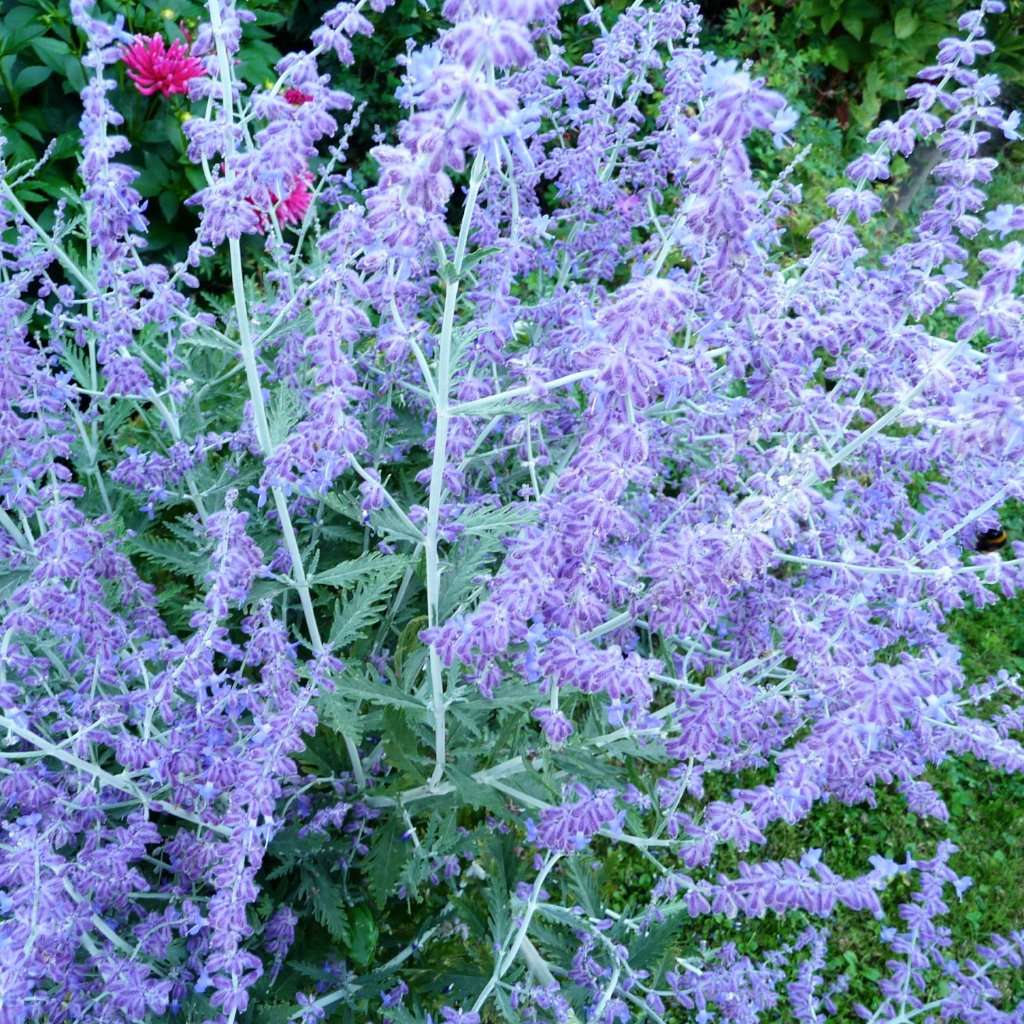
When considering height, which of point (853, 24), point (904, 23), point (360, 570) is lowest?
point (360, 570)

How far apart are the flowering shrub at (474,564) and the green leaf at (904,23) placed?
4.46 m

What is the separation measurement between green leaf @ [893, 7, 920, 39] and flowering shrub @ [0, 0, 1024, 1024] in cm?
446

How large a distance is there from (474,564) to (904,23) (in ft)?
19.5

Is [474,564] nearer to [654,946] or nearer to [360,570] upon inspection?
[360,570]

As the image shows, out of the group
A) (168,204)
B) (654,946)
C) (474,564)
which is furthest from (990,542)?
(168,204)

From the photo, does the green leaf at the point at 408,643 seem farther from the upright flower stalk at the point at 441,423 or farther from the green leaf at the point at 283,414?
the green leaf at the point at 283,414

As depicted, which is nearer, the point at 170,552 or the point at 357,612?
the point at 357,612

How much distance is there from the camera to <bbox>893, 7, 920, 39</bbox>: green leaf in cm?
673

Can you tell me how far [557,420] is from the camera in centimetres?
295

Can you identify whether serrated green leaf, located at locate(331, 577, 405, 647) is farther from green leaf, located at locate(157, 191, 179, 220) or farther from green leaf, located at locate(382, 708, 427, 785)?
green leaf, located at locate(157, 191, 179, 220)

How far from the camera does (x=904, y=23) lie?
6.74m

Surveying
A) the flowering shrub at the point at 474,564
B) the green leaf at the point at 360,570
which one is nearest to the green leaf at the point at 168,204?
the flowering shrub at the point at 474,564

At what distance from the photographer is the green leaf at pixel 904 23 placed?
22.1 ft

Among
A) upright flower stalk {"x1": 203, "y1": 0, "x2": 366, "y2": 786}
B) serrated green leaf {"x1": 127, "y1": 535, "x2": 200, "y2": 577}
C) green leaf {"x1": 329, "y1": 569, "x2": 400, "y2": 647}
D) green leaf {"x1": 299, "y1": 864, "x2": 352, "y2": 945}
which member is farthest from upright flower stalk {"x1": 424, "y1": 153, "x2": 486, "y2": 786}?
serrated green leaf {"x1": 127, "y1": 535, "x2": 200, "y2": 577}
